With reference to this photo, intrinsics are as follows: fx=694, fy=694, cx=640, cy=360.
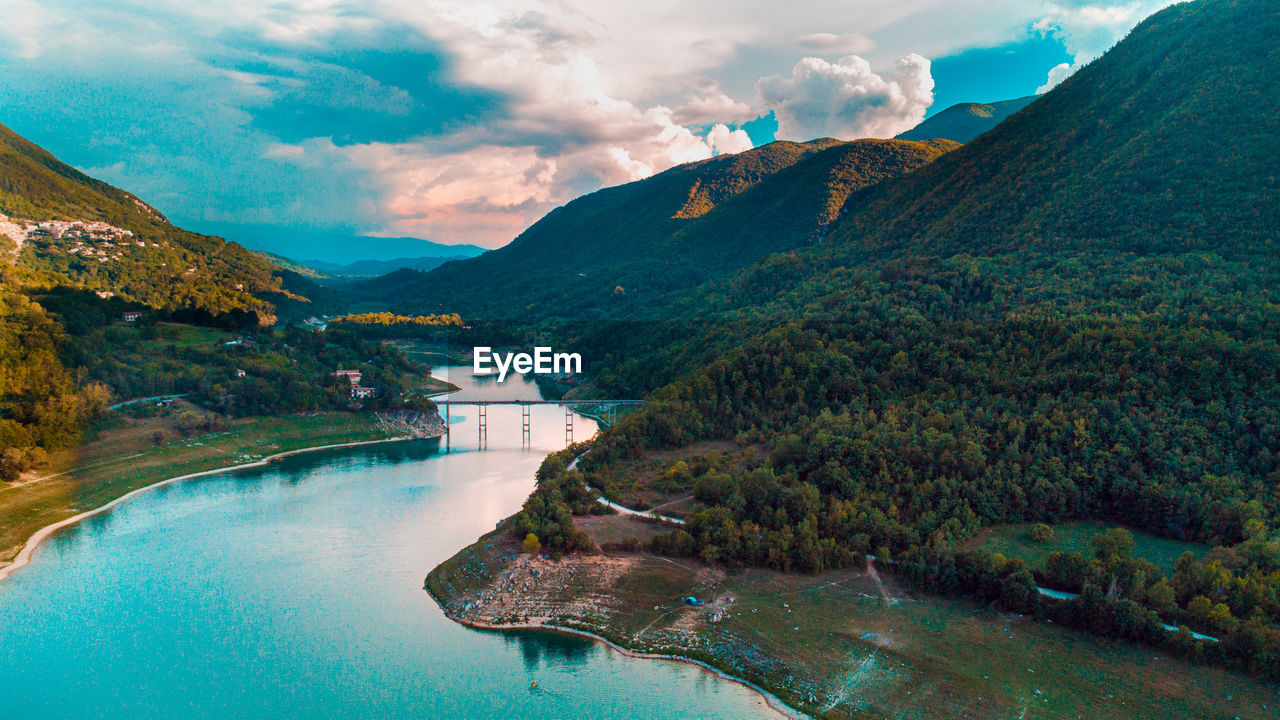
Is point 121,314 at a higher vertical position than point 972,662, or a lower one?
higher

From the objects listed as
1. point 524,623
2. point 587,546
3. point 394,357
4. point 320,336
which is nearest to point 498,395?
point 394,357

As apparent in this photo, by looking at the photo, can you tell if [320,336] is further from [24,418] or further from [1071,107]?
[1071,107]

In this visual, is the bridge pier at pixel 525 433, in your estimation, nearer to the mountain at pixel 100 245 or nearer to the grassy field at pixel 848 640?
the grassy field at pixel 848 640

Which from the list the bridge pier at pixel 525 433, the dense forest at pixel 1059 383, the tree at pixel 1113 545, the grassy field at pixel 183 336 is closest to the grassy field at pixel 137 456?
the bridge pier at pixel 525 433

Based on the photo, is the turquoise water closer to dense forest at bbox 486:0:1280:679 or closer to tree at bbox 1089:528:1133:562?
dense forest at bbox 486:0:1280:679

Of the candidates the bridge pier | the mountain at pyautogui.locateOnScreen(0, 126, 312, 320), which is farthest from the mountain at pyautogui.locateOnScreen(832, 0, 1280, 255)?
the mountain at pyautogui.locateOnScreen(0, 126, 312, 320)

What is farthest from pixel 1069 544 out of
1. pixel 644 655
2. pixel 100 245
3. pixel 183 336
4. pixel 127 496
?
pixel 100 245
